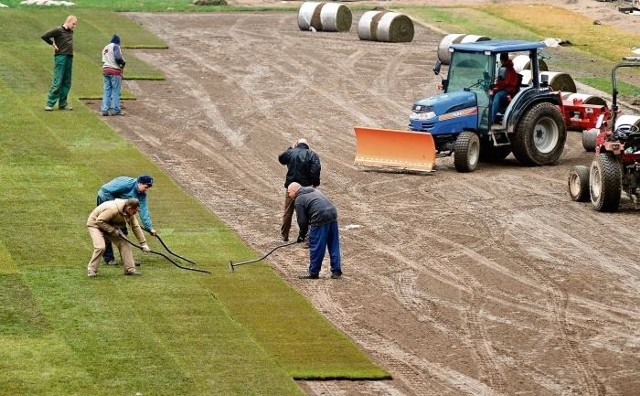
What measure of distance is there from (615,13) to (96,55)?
68.0 ft

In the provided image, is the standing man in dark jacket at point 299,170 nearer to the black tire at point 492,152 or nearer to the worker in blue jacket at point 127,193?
the worker in blue jacket at point 127,193

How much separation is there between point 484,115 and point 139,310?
41.4ft

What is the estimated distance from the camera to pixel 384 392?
1778 cm

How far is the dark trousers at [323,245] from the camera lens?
22.6 metres

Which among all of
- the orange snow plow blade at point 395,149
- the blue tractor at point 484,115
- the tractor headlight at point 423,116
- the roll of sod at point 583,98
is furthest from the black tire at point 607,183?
the roll of sod at point 583,98

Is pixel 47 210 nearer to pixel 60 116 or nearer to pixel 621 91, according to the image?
pixel 60 116

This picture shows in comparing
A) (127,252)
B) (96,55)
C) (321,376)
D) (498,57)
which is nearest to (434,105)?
(498,57)

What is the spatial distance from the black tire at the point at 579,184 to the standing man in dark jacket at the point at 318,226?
717 cm

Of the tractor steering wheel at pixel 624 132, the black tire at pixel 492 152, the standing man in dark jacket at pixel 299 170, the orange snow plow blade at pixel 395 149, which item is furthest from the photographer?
the black tire at pixel 492 152

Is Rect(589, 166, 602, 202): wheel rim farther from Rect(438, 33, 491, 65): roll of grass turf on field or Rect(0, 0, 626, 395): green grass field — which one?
Rect(438, 33, 491, 65): roll of grass turf on field

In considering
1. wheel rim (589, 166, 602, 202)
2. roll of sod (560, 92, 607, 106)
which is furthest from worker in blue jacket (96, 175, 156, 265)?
roll of sod (560, 92, 607, 106)

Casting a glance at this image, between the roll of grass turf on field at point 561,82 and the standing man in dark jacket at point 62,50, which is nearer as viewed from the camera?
the standing man in dark jacket at point 62,50

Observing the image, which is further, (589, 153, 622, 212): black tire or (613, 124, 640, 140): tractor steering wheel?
(613, 124, 640, 140): tractor steering wheel

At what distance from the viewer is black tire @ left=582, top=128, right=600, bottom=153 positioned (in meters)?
33.2
